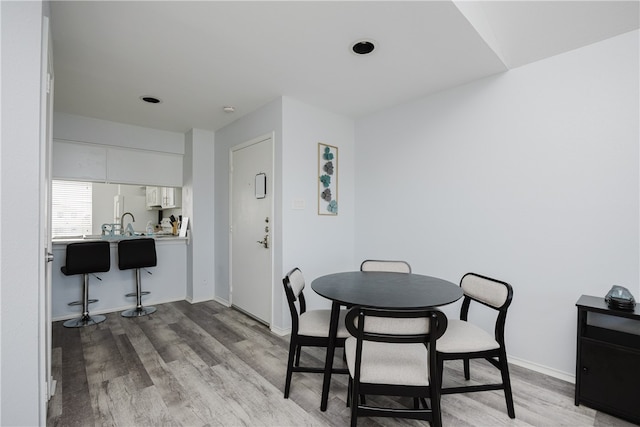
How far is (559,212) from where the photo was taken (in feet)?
7.74

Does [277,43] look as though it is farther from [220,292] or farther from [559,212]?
[220,292]

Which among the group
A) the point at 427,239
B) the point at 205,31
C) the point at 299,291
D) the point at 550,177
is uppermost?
the point at 205,31

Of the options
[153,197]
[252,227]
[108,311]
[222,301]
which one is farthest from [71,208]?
[252,227]

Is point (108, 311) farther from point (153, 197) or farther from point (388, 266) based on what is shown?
point (388, 266)

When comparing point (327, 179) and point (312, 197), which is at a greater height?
point (327, 179)

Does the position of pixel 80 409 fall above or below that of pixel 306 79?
below

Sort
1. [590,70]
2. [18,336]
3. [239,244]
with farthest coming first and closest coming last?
[239,244]
[590,70]
[18,336]

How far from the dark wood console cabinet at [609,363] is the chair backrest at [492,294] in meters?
0.57

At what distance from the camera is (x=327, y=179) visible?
3633 mm

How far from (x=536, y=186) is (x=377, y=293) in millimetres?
1635

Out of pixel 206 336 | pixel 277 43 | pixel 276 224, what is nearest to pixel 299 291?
pixel 276 224

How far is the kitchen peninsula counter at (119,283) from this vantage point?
3.64 meters

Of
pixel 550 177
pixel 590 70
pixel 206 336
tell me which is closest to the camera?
pixel 590 70

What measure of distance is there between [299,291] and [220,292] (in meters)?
2.51
